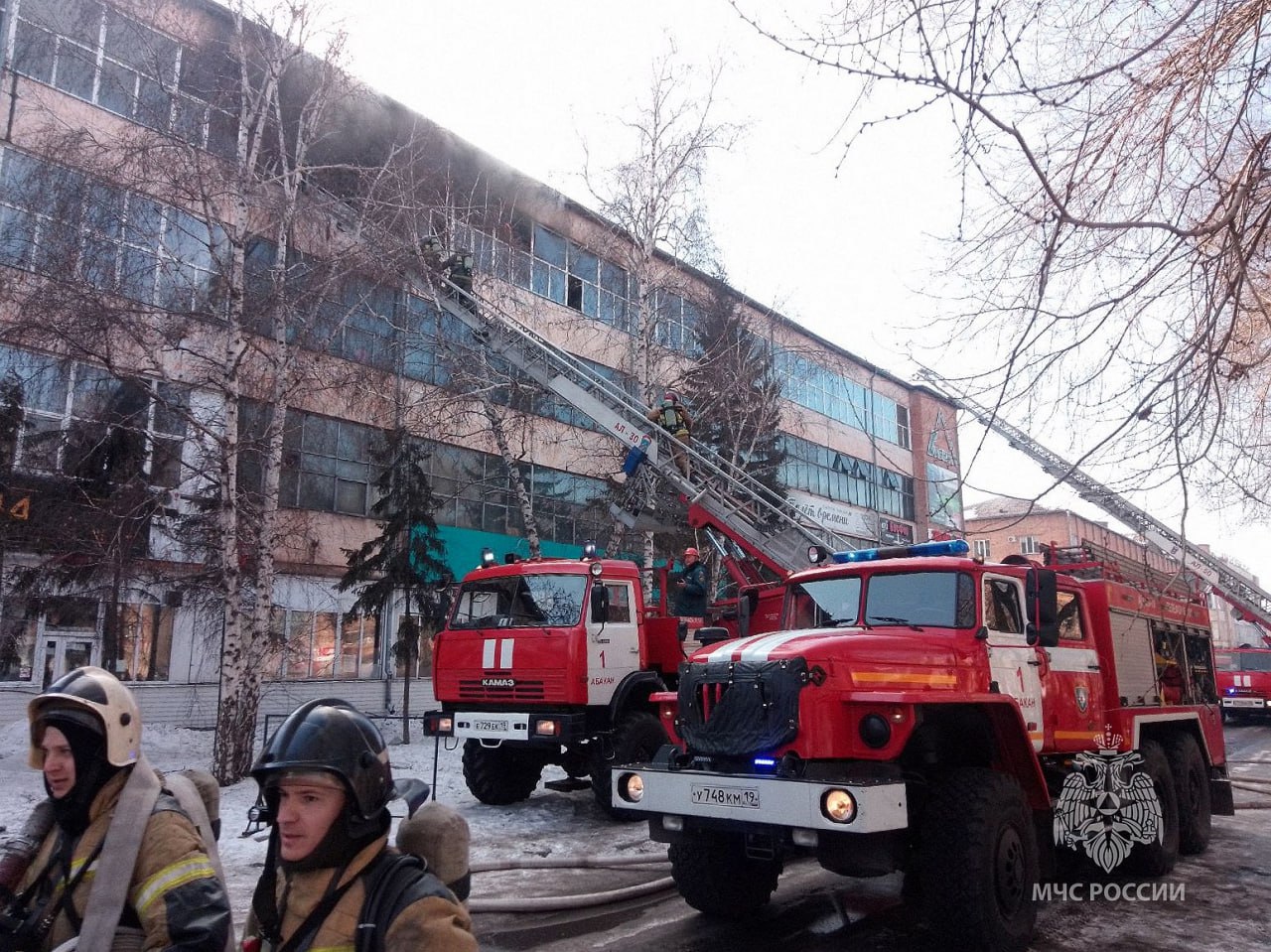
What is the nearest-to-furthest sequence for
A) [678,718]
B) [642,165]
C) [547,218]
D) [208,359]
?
1. [678,718]
2. [208,359]
3. [642,165]
4. [547,218]

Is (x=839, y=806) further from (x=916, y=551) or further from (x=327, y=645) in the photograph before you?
(x=327, y=645)

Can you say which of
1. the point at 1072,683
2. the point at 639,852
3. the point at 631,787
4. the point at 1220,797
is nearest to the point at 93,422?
the point at 639,852

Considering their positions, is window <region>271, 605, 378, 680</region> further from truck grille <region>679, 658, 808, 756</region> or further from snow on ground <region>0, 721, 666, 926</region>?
truck grille <region>679, 658, 808, 756</region>

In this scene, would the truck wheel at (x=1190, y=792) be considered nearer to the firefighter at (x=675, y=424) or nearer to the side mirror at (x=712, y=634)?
the side mirror at (x=712, y=634)

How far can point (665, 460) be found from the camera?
12.8 meters

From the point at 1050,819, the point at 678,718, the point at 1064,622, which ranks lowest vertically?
the point at 1050,819

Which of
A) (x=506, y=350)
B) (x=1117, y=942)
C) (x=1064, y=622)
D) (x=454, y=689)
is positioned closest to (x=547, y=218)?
(x=506, y=350)

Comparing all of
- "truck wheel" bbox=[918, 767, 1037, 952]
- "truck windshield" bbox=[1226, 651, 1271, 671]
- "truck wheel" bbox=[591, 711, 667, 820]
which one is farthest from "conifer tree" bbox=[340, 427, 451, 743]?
"truck windshield" bbox=[1226, 651, 1271, 671]

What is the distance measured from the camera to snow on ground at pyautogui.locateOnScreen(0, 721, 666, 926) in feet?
24.8

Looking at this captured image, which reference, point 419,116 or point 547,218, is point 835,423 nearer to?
point 547,218

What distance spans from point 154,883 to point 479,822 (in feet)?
26.3

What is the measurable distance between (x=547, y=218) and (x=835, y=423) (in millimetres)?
16936

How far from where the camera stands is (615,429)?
1326 cm

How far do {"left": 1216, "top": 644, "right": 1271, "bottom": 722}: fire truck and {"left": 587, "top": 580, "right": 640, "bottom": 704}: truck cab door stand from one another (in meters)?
18.6
